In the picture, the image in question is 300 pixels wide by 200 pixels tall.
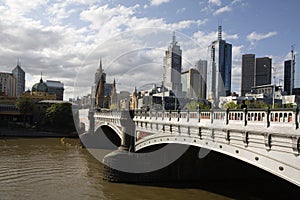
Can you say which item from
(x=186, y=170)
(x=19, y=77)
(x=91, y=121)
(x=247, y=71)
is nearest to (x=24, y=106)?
(x=91, y=121)

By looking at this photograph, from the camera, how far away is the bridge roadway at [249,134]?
10797 millimetres

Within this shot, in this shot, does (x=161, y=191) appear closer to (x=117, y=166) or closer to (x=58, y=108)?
(x=117, y=166)

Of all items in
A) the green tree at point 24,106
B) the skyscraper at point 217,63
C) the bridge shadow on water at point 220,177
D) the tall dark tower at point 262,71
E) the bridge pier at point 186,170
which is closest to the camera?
the bridge shadow on water at point 220,177

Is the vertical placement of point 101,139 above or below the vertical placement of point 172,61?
below

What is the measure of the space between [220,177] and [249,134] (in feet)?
45.2

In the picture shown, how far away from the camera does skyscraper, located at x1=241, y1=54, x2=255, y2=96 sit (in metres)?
51.5

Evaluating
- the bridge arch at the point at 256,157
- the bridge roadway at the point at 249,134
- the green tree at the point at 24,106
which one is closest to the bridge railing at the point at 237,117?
the bridge roadway at the point at 249,134

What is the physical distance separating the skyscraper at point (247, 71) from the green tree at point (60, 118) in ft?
119

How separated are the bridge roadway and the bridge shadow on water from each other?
14.3ft

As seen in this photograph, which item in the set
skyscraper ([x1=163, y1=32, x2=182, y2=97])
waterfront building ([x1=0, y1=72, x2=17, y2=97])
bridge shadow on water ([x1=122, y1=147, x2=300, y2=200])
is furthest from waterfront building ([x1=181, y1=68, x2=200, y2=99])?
waterfront building ([x1=0, y1=72, x2=17, y2=97])

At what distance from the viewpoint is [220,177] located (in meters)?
25.8

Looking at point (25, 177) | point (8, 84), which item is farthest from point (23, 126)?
point (8, 84)

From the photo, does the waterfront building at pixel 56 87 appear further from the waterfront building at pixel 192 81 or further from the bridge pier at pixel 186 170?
the bridge pier at pixel 186 170

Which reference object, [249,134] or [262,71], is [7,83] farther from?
[249,134]
